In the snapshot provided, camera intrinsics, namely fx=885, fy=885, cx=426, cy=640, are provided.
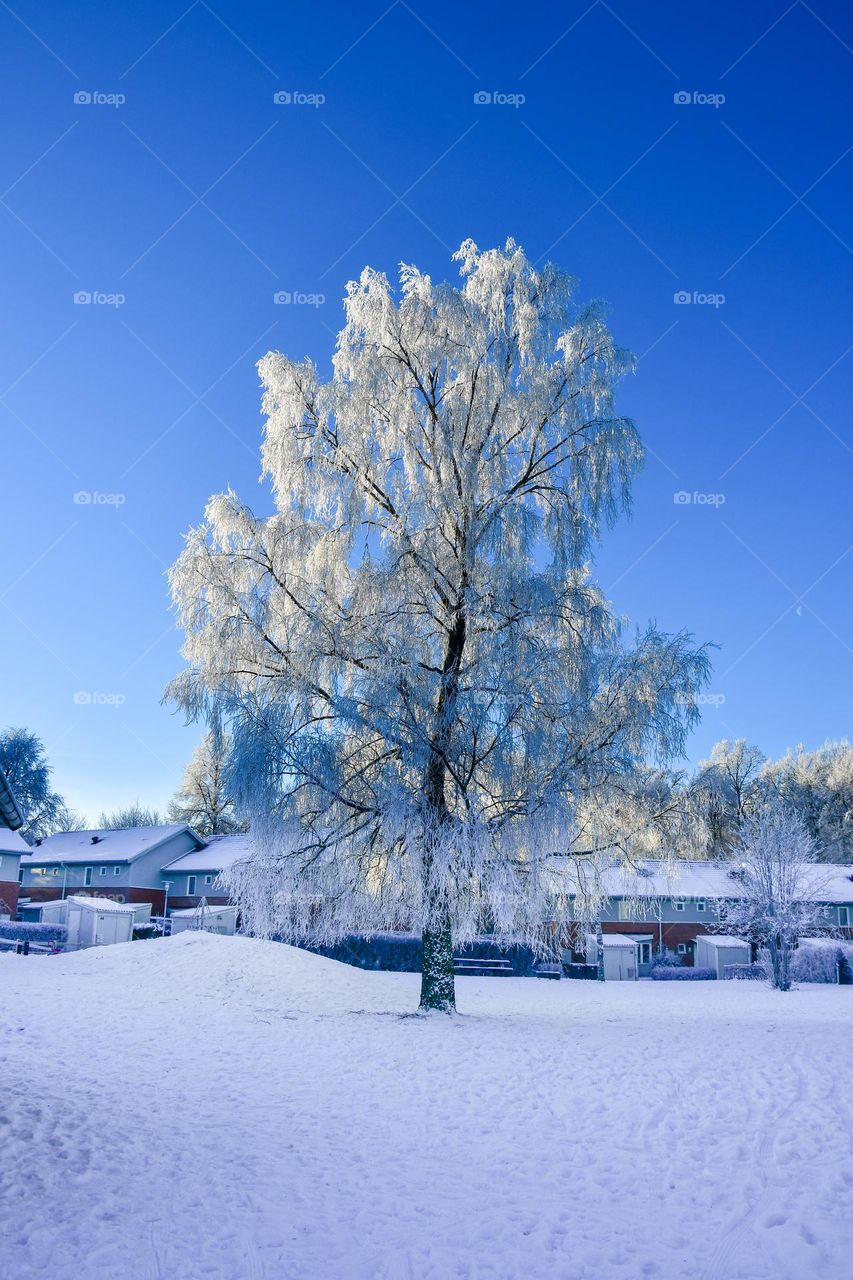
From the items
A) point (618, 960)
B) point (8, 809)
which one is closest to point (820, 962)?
point (618, 960)

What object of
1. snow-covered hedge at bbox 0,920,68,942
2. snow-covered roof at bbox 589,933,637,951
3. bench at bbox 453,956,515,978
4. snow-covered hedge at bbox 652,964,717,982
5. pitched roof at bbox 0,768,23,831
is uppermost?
pitched roof at bbox 0,768,23,831

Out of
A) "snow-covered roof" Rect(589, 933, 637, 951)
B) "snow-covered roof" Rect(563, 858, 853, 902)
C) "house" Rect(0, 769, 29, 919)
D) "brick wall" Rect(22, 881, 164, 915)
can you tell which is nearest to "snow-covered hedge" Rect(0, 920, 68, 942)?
"house" Rect(0, 769, 29, 919)

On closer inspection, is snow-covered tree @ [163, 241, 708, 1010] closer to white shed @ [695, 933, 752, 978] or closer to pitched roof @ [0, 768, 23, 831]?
pitched roof @ [0, 768, 23, 831]

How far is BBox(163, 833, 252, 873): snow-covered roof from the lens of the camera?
1838 inches

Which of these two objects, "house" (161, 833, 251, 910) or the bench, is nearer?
the bench

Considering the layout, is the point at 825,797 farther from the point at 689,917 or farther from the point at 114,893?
the point at 114,893

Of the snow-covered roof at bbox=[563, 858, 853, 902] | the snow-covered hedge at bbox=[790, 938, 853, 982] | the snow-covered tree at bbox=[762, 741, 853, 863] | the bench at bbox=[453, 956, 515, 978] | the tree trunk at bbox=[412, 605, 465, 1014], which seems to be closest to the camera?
the tree trunk at bbox=[412, 605, 465, 1014]

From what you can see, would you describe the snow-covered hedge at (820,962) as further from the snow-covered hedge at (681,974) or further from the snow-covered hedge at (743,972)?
the snow-covered hedge at (681,974)

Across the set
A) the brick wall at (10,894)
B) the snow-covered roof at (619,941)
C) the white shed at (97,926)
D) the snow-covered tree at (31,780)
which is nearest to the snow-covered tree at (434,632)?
the white shed at (97,926)

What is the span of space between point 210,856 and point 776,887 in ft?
99.3

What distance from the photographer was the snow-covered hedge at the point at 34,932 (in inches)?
1328

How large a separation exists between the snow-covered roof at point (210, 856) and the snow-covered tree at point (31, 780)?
84.8 feet

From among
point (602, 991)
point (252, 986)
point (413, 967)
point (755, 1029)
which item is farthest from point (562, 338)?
point (413, 967)

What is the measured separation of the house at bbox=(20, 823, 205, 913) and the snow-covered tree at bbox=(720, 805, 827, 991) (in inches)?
1221
